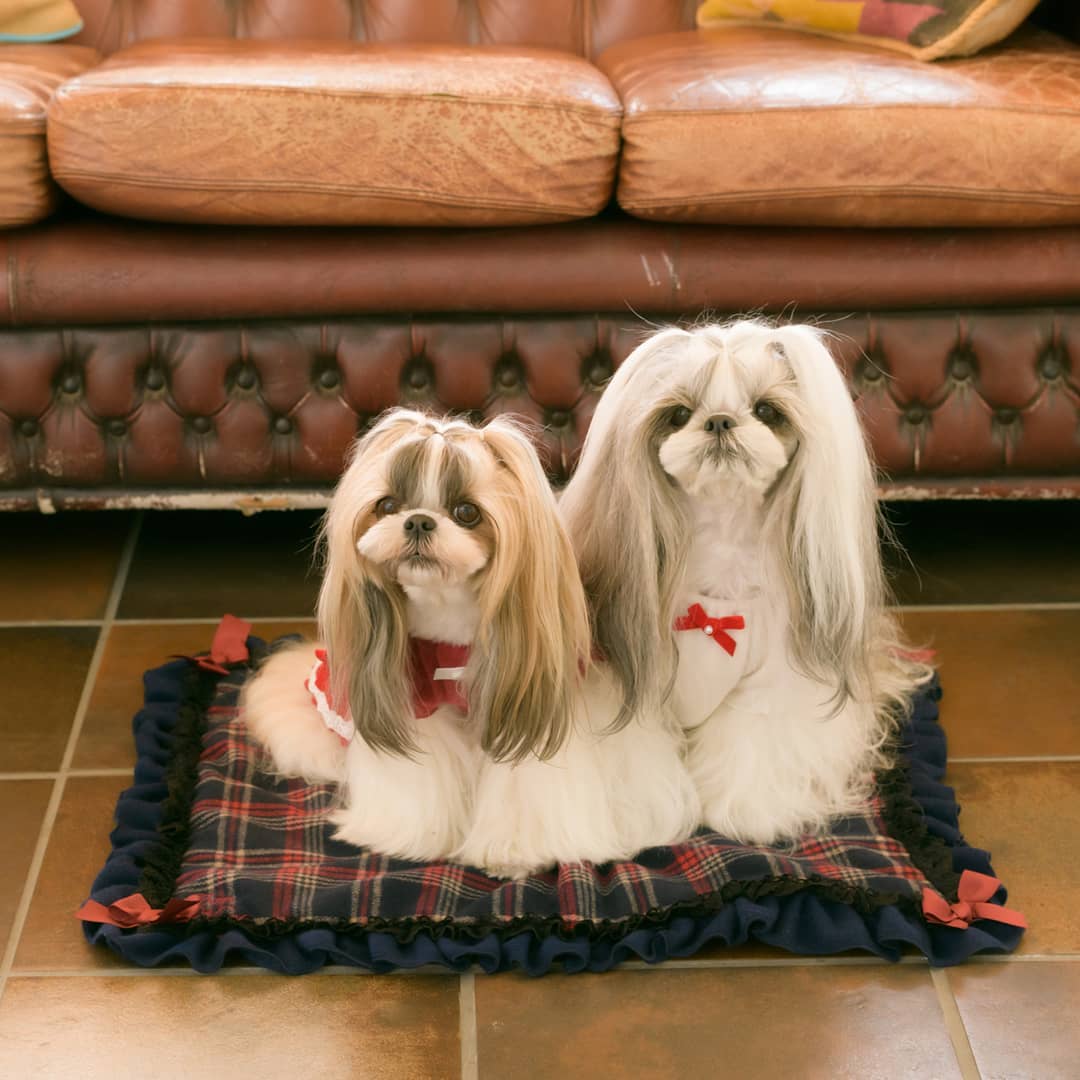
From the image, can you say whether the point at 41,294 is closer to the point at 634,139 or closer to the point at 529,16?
the point at 634,139

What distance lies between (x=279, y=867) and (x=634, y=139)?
114 centimetres

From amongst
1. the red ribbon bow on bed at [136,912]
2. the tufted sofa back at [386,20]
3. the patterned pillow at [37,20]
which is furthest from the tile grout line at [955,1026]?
the patterned pillow at [37,20]

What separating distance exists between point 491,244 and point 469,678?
0.79 metres

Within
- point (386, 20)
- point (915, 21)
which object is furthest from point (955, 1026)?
point (386, 20)

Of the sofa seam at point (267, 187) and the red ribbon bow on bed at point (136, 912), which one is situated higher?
the sofa seam at point (267, 187)

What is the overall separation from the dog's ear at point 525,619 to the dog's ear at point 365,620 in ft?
0.30

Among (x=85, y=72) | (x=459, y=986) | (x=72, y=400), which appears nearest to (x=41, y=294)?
(x=72, y=400)

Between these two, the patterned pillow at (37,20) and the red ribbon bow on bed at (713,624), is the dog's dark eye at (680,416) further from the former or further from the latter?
the patterned pillow at (37,20)

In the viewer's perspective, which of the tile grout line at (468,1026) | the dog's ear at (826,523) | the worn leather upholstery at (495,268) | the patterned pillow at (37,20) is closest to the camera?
the tile grout line at (468,1026)

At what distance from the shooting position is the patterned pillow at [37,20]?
267cm

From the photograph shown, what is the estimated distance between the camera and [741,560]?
1.81m

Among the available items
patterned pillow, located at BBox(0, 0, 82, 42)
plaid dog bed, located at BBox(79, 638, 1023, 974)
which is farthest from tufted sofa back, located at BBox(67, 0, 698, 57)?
plaid dog bed, located at BBox(79, 638, 1023, 974)

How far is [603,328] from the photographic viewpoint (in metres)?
2.34

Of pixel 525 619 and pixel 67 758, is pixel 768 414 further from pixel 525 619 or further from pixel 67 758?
pixel 67 758
